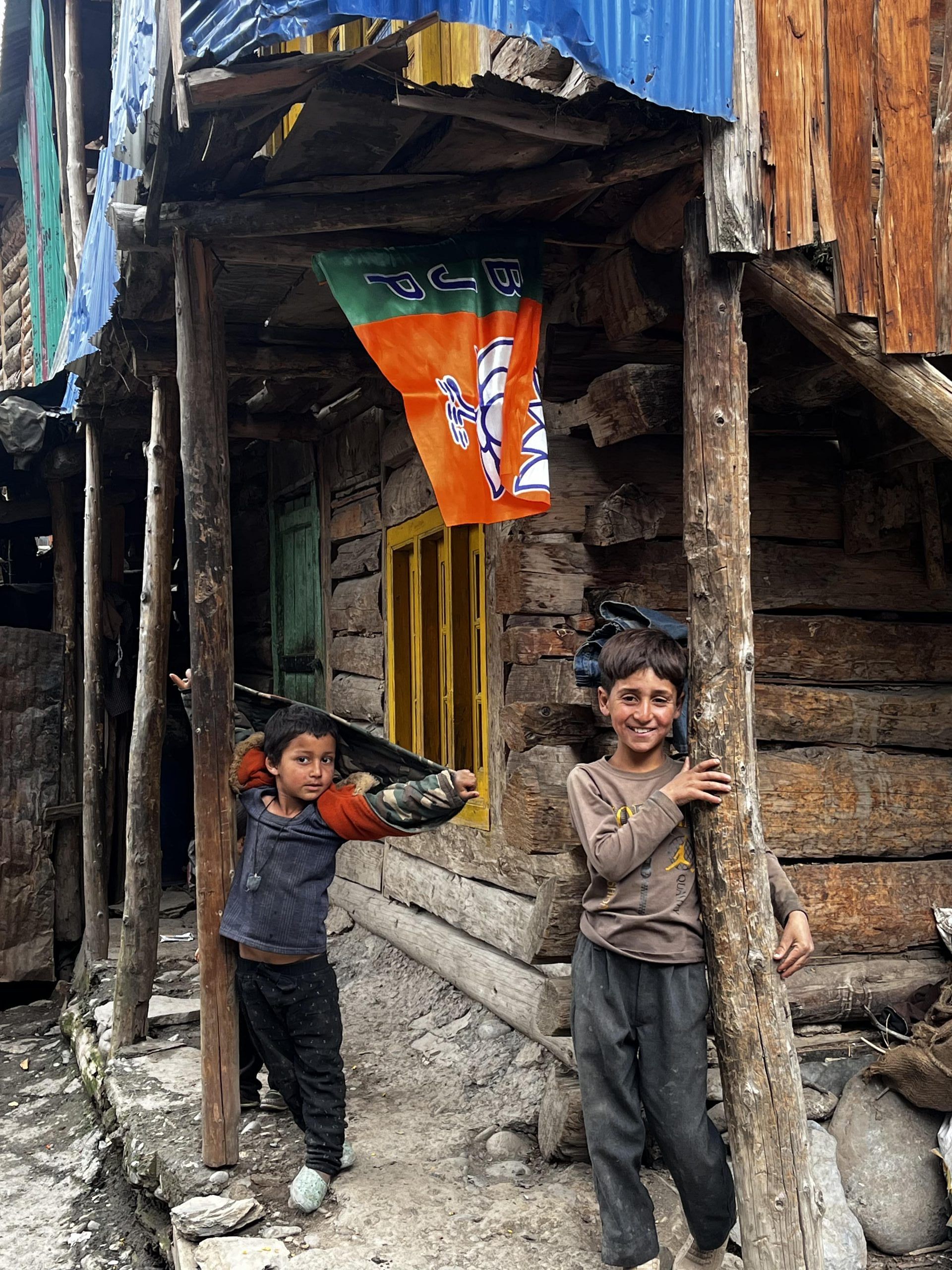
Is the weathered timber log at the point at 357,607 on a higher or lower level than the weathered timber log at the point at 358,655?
A: higher

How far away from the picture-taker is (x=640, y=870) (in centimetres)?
304

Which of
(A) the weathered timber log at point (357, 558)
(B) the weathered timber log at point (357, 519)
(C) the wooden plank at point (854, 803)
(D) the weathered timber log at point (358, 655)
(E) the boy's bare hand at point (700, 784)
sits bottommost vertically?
(C) the wooden plank at point (854, 803)

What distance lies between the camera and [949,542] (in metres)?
4.53

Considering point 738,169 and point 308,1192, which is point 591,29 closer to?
point 738,169

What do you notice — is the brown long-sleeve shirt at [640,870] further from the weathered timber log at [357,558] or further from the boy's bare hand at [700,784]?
the weathered timber log at [357,558]

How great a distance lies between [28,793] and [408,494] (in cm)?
361

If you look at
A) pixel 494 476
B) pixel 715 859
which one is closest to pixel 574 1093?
pixel 715 859

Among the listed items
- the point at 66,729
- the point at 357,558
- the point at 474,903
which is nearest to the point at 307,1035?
the point at 474,903

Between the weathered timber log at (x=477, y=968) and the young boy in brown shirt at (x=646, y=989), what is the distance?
86cm

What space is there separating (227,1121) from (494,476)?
2.32 metres

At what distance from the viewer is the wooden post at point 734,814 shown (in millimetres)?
2932

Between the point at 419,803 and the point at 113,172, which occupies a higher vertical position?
the point at 113,172

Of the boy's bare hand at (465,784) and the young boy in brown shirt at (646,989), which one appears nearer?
the young boy in brown shirt at (646,989)

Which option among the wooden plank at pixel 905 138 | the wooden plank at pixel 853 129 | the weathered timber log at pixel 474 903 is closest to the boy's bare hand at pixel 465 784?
the weathered timber log at pixel 474 903
